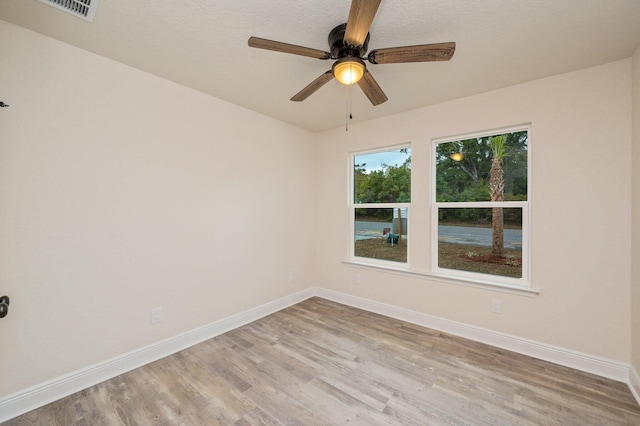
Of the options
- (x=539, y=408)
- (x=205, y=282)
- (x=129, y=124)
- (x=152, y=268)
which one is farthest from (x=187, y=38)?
(x=539, y=408)

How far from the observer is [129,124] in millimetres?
2186

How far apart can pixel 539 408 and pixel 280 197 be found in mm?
3133

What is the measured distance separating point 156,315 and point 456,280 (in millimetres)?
3036

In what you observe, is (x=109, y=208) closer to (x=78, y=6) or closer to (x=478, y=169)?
(x=78, y=6)

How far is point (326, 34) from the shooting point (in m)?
1.77

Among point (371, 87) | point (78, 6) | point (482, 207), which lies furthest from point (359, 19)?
point (482, 207)

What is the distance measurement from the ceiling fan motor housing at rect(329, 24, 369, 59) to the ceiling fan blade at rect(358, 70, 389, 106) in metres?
0.14

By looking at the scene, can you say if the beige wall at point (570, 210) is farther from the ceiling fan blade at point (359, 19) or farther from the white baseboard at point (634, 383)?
the ceiling fan blade at point (359, 19)

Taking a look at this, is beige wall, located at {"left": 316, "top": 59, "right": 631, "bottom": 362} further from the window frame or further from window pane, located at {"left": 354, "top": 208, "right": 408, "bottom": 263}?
window pane, located at {"left": 354, "top": 208, "right": 408, "bottom": 263}

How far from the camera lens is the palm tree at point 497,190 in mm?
2682

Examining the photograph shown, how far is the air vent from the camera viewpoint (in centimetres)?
151

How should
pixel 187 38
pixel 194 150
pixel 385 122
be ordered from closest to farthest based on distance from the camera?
1. pixel 187 38
2. pixel 194 150
3. pixel 385 122

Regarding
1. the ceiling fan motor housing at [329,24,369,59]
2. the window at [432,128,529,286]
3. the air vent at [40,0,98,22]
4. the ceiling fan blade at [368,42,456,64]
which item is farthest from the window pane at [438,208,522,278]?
the air vent at [40,0,98,22]

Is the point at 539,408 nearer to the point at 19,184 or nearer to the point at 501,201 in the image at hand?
the point at 501,201
